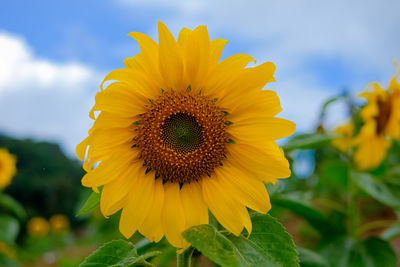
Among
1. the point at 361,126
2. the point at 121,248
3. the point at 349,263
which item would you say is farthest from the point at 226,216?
the point at 361,126

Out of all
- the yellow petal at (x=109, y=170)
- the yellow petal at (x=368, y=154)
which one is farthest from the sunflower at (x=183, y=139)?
the yellow petal at (x=368, y=154)

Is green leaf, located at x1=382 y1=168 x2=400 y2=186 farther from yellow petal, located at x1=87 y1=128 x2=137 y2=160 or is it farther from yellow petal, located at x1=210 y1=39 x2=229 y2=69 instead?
yellow petal, located at x1=87 y1=128 x2=137 y2=160

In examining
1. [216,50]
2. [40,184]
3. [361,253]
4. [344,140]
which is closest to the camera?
[216,50]

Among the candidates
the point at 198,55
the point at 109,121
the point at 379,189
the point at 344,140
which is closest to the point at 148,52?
the point at 198,55

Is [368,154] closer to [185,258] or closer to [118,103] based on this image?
[185,258]

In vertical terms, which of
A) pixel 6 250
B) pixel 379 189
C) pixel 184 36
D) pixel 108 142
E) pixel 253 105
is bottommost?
pixel 6 250

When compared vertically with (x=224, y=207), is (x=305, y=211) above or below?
below

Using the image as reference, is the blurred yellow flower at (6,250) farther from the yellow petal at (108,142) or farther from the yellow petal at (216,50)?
the yellow petal at (216,50)
